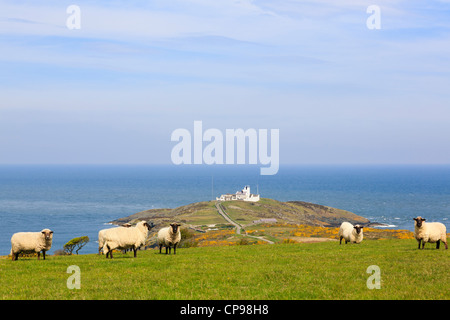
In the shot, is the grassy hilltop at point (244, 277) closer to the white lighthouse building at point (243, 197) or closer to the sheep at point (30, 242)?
the sheep at point (30, 242)

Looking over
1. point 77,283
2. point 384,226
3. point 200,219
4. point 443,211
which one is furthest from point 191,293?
point 443,211

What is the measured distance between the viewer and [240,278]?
19406mm

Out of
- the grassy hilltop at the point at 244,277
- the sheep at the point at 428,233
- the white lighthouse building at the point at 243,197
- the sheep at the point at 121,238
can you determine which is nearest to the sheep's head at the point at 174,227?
the sheep at the point at 121,238

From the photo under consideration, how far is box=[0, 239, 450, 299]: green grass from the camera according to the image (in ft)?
54.0

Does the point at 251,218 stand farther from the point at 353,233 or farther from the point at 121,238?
the point at 121,238

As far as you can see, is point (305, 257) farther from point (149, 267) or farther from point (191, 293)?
point (191, 293)

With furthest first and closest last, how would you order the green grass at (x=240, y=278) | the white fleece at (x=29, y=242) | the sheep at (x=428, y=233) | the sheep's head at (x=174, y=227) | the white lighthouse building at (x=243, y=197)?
the white lighthouse building at (x=243, y=197)
the sheep's head at (x=174, y=227)
the sheep at (x=428, y=233)
the white fleece at (x=29, y=242)
the green grass at (x=240, y=278)

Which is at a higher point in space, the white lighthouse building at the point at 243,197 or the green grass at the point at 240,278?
the green grass at the point at 240,278

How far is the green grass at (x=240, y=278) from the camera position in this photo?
16.5 m

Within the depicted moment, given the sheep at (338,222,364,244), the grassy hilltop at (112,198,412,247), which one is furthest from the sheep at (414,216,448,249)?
the grassy hilltop at (112,198,412,247)

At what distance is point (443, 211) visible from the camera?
193125 millimetres

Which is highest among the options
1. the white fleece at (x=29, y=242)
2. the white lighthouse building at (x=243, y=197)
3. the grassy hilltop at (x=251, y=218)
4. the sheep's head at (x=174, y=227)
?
the sheep's head at (x=174, y=227)

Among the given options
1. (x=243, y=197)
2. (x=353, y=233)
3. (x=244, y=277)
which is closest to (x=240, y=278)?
(x=244, y=277)

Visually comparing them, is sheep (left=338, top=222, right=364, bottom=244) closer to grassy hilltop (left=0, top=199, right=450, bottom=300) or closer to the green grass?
grassy hilltop (left=0, top=199, right=450, bottom=300)
